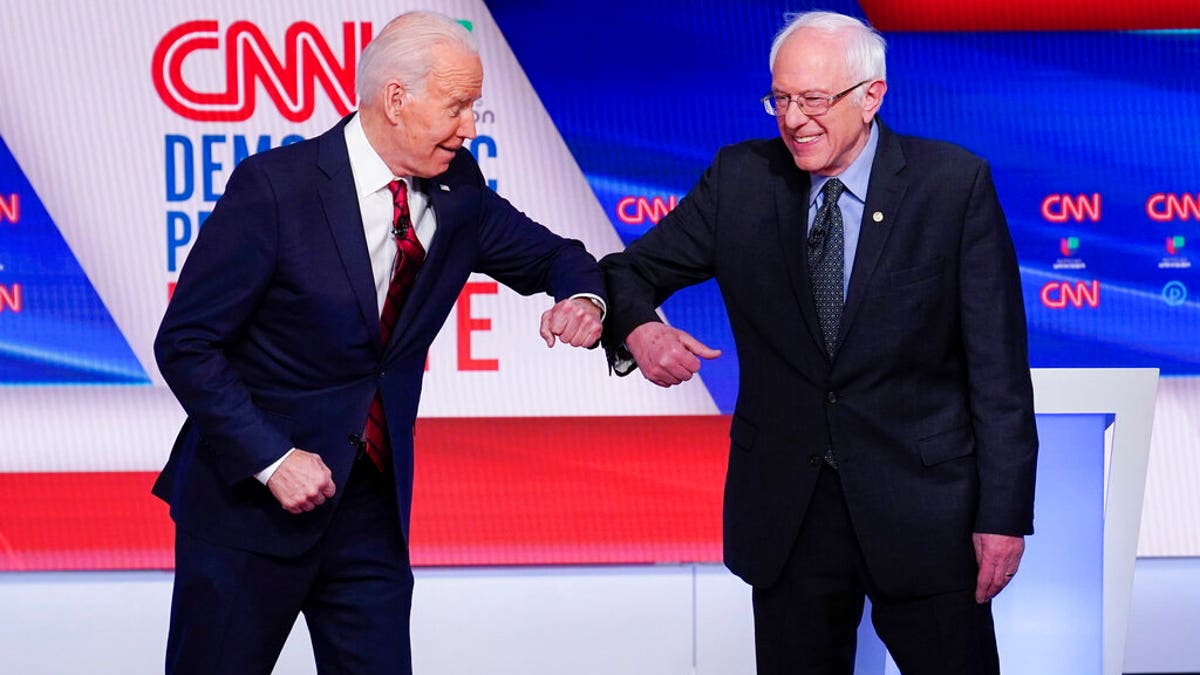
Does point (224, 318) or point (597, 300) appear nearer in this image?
point (224, 318)

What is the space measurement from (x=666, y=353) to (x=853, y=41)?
0.54 m

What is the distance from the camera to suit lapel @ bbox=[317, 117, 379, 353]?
2.12 m

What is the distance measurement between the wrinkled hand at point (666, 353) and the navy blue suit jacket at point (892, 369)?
0.19ft

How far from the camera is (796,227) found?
7.16 ft

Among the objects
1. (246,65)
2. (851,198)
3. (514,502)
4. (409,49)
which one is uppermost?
(246,65)

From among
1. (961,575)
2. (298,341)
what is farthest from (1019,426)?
(298,341)

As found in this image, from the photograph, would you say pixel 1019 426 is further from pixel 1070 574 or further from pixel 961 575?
pixel 1070 574

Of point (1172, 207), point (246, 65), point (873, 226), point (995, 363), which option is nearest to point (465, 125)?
point (873, 226)

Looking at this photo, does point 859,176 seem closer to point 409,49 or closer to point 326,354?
point 409,49

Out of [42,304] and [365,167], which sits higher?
[365,167]

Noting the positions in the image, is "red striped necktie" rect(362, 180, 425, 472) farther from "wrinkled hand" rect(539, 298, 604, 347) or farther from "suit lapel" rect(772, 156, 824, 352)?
"suit lapel" rect(772, 156, 824, 352)

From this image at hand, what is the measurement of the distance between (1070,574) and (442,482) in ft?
6.48

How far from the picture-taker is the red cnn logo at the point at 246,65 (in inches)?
154

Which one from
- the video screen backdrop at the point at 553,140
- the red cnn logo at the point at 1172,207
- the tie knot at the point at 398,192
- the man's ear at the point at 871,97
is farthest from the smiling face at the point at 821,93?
the red cnn logo at the point at 1172,207
